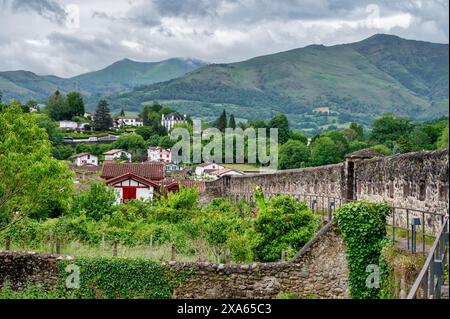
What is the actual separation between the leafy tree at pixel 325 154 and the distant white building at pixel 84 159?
37.6 m

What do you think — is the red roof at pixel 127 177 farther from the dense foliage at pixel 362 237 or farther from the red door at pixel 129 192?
the dense foliage at pixel 362 237

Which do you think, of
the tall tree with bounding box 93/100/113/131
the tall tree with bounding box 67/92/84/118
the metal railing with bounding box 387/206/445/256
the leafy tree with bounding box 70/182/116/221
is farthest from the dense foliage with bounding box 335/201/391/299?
the tall tree with bounding box 67/92/84/118

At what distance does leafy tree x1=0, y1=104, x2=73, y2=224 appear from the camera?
2480 centimetres

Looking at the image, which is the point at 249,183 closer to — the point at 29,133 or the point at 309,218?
the point at 29,133

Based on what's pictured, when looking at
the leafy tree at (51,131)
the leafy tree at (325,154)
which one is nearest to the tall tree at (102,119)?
the leafy tree at (51,131)

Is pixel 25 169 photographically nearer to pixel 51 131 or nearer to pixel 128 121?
pixel 51 131

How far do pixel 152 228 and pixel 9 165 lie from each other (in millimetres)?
5367

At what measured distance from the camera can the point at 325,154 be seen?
109 m

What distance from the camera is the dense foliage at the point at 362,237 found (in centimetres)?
1611

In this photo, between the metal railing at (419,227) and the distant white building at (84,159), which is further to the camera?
the distant white building at (84,159)

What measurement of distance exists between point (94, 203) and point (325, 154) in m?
78.4

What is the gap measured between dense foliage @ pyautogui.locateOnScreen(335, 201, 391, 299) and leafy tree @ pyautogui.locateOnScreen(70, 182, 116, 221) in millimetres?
17972

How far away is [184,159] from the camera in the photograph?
142m
